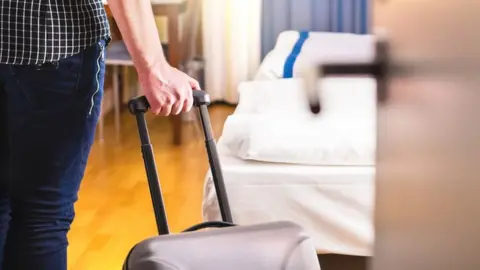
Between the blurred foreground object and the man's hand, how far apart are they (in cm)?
79

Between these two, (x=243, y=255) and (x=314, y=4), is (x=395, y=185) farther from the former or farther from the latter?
(x=314, y=4)

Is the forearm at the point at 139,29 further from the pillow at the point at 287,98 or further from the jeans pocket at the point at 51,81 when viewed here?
the pillow at the point at 287,98

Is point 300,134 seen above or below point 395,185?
below

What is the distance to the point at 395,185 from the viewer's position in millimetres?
399

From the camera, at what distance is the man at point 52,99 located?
3.51 feet

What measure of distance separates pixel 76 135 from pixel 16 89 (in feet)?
0.40

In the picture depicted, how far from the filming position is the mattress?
65.7 inches

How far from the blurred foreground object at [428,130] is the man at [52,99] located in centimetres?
75

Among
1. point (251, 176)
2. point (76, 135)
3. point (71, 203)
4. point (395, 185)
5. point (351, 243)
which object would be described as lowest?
point (351, 243)

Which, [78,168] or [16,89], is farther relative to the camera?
[78,168]

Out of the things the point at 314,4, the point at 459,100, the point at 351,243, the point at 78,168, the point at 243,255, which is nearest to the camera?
the point at 459,100

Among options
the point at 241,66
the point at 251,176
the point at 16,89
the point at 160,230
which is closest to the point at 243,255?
the point at 160,230

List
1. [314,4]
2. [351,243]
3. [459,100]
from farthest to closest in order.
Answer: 1. [314,4]
2. [351,243]
3. [459,100]

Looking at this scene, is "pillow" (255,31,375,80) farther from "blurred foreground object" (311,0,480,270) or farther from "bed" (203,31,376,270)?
"blurred foreground object" (311,0,480,270)
